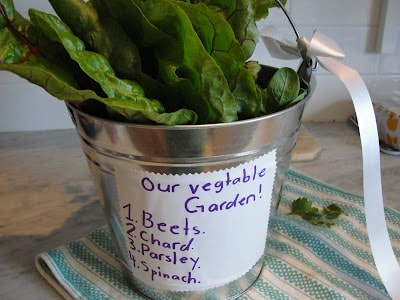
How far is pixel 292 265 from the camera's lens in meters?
0.39

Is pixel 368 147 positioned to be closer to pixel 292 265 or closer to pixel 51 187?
pixel 292 265

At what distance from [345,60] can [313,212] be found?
1.00 feet

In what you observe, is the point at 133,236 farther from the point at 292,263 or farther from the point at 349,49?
the point at 349,49

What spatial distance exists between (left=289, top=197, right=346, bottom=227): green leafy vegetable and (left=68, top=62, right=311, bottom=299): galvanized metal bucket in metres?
0.12

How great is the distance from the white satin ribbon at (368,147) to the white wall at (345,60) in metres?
0.30

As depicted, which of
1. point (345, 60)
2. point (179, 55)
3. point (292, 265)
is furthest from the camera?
point (345, 60)

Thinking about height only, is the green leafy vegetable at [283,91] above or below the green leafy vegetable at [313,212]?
above

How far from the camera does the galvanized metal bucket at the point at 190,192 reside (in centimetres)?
27

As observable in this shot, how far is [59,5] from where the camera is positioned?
0.26m

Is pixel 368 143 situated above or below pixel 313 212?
above

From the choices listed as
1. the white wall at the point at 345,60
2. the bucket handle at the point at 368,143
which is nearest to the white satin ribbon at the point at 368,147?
the bucket handle at the point at 368,143

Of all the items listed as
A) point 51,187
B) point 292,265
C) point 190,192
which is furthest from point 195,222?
point 51,187

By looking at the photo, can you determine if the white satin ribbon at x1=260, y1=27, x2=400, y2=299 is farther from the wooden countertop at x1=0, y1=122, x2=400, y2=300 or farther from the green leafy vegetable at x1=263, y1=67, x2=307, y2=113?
the wooden countertop at x1=0, y1=122, x2=400, y2=300

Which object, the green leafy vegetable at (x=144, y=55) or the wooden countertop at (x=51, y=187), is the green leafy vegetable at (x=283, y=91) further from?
the wooden countertop at (x=51, y=187)
